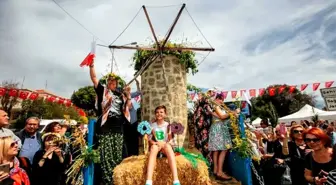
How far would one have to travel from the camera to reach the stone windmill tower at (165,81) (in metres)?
7.18

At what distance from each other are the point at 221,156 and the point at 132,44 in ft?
15.8

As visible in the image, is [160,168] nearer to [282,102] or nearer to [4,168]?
[4,168]

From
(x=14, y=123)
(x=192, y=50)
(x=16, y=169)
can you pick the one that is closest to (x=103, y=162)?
(x=16, y=169)

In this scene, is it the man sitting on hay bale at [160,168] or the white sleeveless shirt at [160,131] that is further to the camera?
the white sleeveless shirt at [160,131]

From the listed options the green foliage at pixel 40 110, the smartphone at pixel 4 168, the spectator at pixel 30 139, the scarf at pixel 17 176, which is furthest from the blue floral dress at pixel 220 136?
the green foliage at pixel 40 110

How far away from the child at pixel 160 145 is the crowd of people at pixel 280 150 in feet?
3.71

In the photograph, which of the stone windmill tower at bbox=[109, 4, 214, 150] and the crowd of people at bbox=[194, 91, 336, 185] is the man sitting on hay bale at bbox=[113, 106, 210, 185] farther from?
the stone windmill tower at bbox=[109, 4, 214, 150]

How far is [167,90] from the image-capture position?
7.18 m

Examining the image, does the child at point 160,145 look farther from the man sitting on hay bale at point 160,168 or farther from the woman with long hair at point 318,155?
the woman with long hair at point 318,155

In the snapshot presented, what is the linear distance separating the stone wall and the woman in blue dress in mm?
1950

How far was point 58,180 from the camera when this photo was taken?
3.87 metres

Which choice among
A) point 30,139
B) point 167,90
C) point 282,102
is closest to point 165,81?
point 167,90

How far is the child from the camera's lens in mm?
3701

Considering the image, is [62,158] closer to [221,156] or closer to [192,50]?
[221,156]
